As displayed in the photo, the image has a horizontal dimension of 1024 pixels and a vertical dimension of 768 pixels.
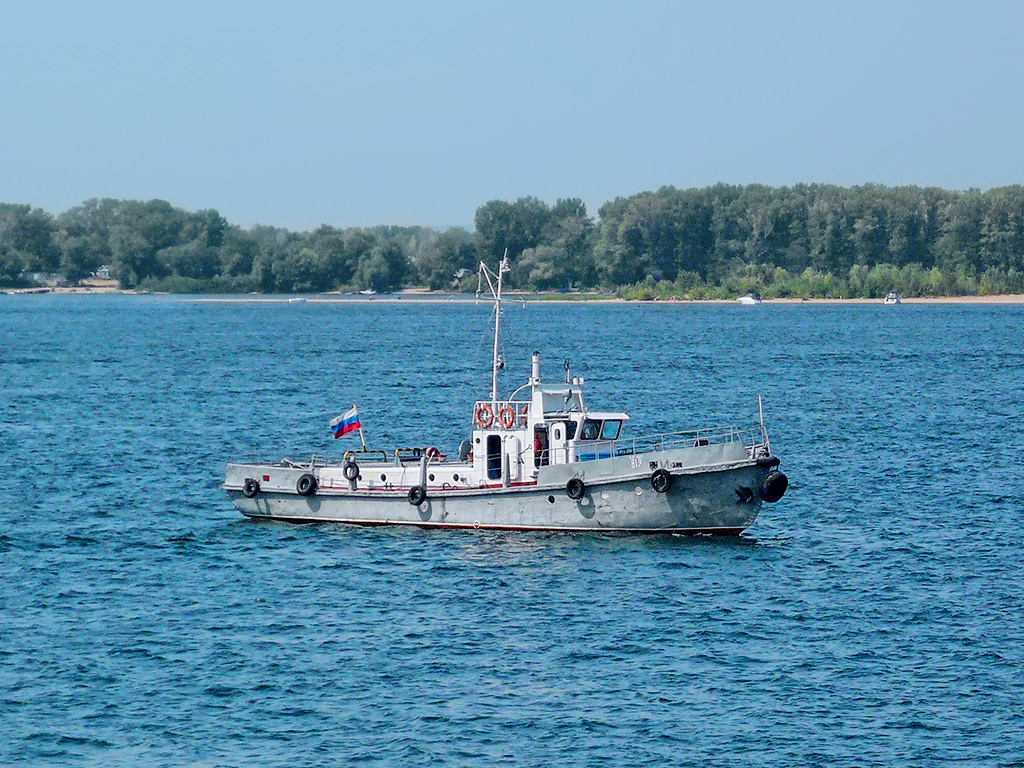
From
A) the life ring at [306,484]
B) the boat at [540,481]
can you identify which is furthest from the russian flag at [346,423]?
the life ring at [306,484]

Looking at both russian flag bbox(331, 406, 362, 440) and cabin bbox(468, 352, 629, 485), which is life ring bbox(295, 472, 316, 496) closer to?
russian flag bbox(331, 406, 362, 440)

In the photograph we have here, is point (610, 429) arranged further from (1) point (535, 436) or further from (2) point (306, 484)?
(2) point (306, 484)

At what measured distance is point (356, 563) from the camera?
44406mm

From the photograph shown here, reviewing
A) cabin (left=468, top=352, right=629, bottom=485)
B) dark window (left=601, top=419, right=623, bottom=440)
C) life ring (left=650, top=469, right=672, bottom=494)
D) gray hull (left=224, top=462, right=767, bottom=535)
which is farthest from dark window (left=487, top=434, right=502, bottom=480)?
life ring (left=650, top=469, right=672, bottom=494)

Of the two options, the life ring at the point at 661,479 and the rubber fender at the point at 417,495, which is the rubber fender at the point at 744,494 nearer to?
the life ring at the point at 661,479

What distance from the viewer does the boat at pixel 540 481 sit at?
44.8 m

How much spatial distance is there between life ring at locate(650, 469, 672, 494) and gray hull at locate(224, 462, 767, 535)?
196 millimetres

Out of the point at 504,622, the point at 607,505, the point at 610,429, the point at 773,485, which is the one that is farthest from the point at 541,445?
the point at 504,622

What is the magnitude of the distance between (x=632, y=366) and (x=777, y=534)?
68.3 metres

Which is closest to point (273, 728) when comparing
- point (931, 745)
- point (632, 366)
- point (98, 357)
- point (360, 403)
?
point (931, 745)

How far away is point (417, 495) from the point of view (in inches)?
1848

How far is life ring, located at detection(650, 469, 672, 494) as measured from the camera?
44.5 m

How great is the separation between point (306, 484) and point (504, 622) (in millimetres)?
Result: 12359

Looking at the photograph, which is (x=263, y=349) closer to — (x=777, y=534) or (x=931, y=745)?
(x=777, y=534)
